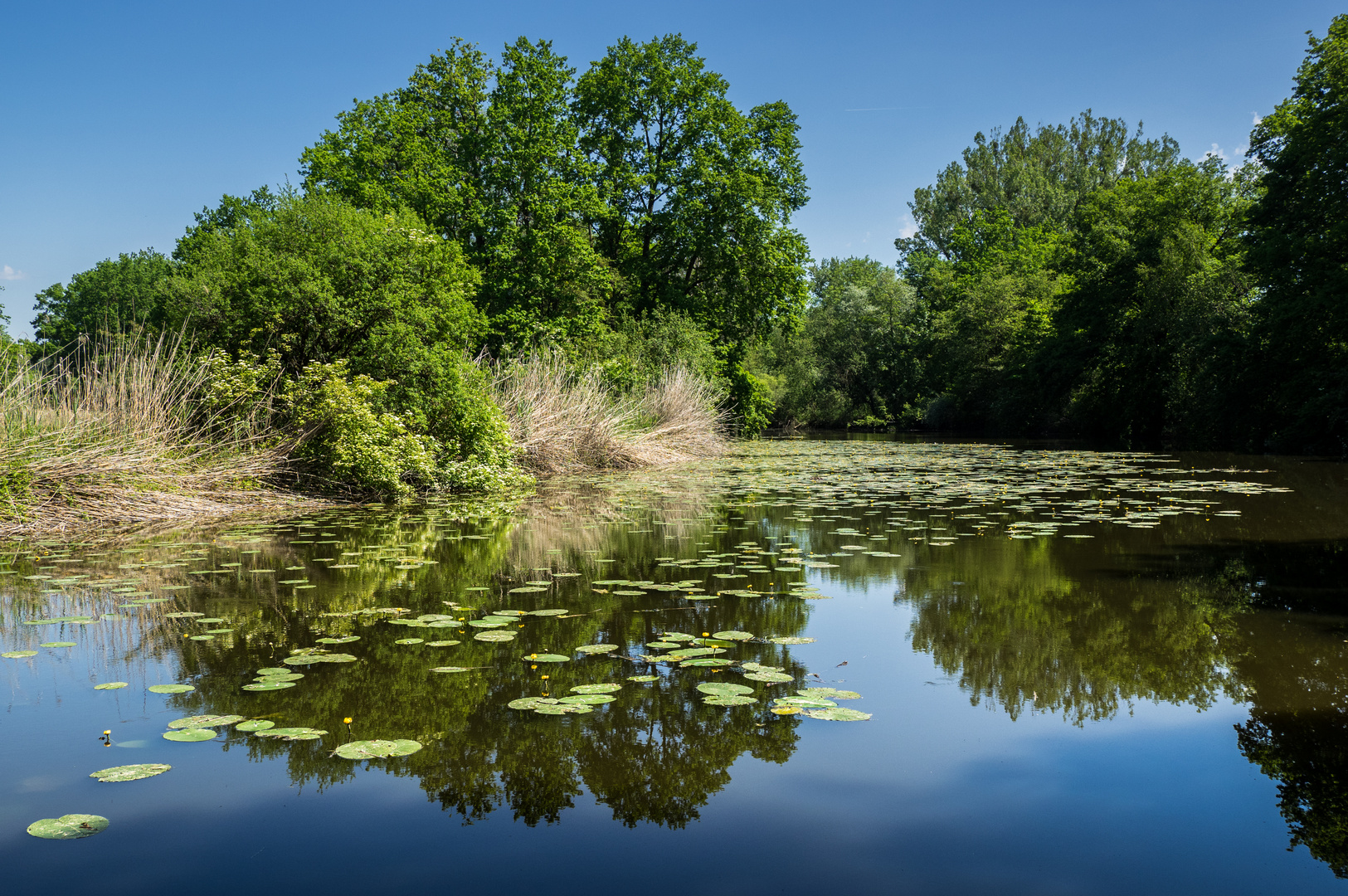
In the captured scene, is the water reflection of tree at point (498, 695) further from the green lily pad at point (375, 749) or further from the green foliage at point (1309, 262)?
the green foliage at point (1309, 262)

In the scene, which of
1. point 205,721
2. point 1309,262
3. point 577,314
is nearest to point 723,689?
point 205,721

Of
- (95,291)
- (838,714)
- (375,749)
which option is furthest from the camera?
(95,291)

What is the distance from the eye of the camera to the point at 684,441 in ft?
72.1

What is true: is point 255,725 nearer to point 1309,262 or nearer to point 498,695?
point 498,695

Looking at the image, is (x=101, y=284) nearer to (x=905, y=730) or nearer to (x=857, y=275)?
(x=857, y=275)

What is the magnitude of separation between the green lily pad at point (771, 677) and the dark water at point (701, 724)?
6cm

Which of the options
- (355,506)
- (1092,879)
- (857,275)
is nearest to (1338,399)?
(355,506)

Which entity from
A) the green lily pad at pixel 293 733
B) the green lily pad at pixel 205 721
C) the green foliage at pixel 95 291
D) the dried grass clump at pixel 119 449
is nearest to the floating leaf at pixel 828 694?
the green lily pad at pixel 293 733

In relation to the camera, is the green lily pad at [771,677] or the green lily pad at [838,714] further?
the green lily pad at [771,677]

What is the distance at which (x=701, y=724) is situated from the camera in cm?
351

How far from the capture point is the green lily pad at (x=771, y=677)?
4070 millimetres

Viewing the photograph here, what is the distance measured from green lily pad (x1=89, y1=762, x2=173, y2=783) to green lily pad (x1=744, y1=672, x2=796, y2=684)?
2338mm

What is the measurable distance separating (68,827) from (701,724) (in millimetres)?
2095

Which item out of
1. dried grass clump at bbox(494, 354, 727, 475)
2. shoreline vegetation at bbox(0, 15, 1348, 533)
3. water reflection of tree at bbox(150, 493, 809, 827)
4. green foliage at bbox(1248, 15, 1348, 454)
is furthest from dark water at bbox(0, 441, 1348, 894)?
green foliage at bbox(1248, 15, 1348, 454)
